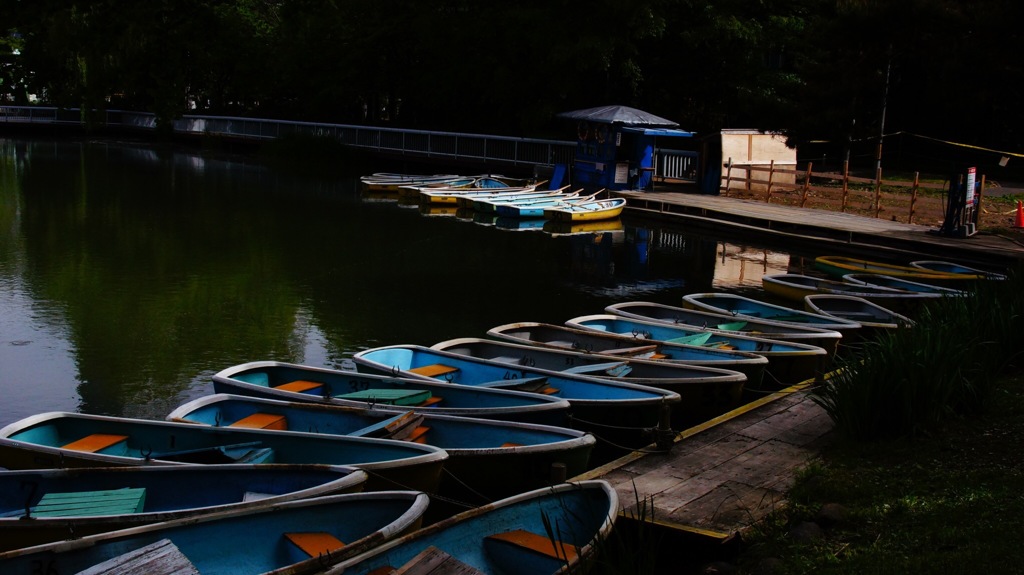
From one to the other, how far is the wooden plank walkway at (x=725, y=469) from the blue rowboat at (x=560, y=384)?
1.65ft

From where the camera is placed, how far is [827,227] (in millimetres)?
25641

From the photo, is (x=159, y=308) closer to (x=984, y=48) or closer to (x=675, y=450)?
(x=675, y=450)

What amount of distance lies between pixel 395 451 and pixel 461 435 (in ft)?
3.55

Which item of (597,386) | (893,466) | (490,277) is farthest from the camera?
(490,277)

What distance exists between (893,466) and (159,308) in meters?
13.2

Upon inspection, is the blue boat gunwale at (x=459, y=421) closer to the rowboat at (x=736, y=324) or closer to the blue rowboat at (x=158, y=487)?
the blue rowboat at (x=158, y=487)

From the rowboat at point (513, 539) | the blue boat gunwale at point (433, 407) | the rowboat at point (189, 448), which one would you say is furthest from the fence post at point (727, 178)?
the rowboat at point (513, 539)

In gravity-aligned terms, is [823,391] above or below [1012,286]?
below

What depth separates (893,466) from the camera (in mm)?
8367

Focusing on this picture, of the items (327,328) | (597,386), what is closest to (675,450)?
(597,386)

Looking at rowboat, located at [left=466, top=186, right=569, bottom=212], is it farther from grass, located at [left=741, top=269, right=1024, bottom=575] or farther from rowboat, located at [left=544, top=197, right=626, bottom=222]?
grass, located at [left=741, top=269, right=1024, bottom=575]

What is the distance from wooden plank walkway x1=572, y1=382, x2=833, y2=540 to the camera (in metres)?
8.12

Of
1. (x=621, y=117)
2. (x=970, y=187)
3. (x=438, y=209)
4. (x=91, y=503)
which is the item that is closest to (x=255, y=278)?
(x=438, y=209)

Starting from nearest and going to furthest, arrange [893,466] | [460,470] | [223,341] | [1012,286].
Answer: [893,466]
[460,470]
[1012,286]
[223,341]
